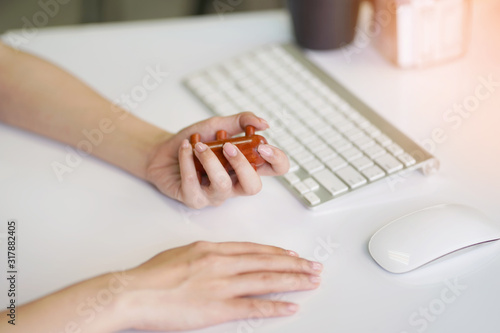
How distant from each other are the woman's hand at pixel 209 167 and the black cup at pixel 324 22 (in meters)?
0.33

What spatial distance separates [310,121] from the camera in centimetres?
88

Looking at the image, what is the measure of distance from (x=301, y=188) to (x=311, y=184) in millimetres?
14

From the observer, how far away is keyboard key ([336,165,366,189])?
0.77 meters

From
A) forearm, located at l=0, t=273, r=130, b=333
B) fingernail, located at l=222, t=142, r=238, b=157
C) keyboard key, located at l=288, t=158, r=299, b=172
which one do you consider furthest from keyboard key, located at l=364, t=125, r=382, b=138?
forearm, located at l=0, t=273, r=130, b=333

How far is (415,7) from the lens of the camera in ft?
3.14

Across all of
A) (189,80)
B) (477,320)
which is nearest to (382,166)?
(477,320)

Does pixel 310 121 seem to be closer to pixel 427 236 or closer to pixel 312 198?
pixel 312 198

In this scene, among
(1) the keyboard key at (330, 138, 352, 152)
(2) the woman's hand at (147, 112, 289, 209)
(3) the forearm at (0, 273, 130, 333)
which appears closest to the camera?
(3) the forearm at (0, 273, 130, 333)

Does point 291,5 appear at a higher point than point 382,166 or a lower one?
higher

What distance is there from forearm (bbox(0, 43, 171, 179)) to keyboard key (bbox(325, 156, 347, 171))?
23 centimetres

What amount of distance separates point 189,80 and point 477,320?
1.93ft

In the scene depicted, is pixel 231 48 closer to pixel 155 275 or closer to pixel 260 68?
pixel 260 68

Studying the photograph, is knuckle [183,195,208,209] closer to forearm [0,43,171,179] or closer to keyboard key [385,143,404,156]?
forearm [0,43,171,179]

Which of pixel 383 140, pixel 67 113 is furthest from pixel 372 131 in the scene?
pixel 67 113
